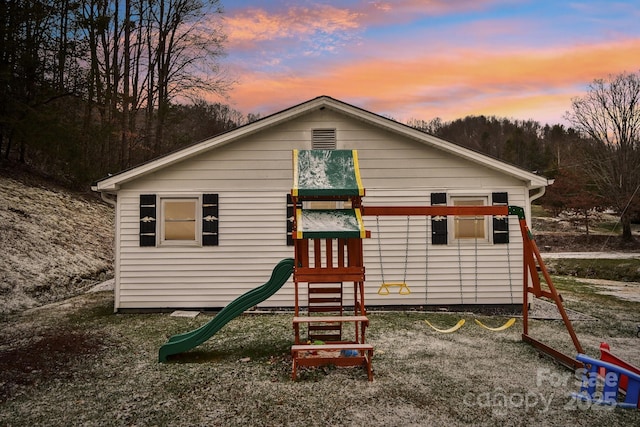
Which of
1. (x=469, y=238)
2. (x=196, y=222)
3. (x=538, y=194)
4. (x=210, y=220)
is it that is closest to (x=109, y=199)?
(x=196, y=222)

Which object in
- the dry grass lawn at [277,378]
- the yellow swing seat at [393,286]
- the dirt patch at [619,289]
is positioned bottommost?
the dirt patch at [619,289]

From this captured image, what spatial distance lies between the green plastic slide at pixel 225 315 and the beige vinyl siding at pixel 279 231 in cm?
282

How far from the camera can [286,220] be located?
28.6 feet

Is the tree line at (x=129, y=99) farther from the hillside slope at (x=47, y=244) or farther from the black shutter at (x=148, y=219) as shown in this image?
the black shutter at (x=148, y=219)

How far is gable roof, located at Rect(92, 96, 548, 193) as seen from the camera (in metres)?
8.41

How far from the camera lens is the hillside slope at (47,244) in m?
9.41

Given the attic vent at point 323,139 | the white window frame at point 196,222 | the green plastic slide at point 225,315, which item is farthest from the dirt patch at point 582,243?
the green plastic slide at point 225,315

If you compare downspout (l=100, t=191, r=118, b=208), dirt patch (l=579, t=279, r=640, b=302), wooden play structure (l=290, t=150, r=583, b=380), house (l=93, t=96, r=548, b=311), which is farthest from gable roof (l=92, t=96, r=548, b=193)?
dirt patch (l=579, t=279, r=640, b=302)

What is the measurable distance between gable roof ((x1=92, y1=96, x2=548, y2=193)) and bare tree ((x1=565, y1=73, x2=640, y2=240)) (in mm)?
18160

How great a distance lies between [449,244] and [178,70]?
757 inches

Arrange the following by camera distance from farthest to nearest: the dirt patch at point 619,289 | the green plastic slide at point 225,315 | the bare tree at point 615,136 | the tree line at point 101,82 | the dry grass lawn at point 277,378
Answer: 1. the bare tree at point 615,136
2. the tree line at point 101,82
3. the dirt patch at point 619,289
4. the green plastic slide at point 225,315
5. the dry grass lawn at point 277,378

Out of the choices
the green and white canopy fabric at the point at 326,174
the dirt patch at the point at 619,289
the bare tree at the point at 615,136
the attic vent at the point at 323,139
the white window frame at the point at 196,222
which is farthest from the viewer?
the bare tree at the point at 615,136

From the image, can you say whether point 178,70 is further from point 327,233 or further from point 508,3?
point 327,233

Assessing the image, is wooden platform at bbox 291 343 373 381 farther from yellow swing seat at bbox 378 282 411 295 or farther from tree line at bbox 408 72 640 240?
tree line at bbox 408 72 640 240
